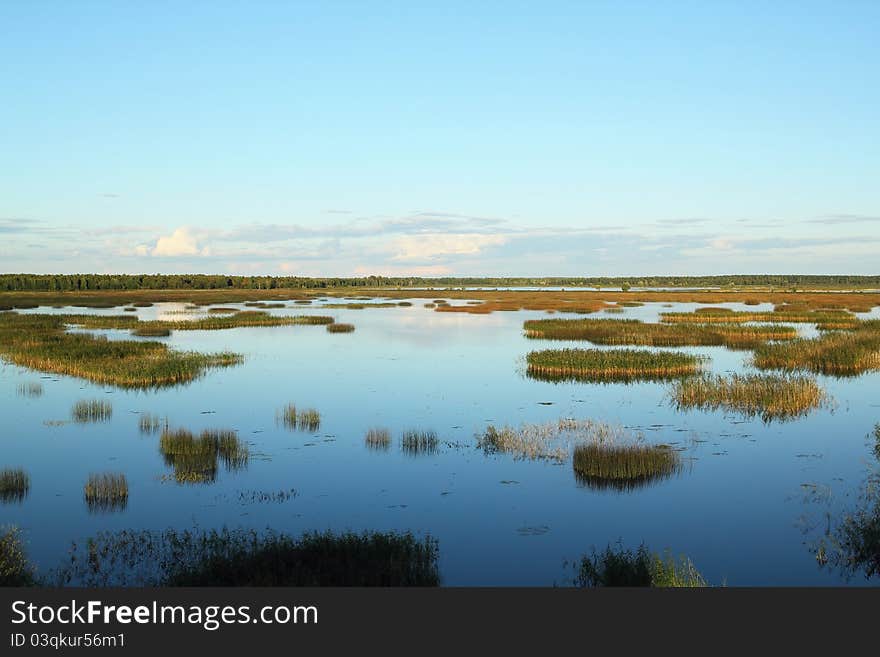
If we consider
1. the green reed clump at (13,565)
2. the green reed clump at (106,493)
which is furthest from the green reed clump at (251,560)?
the green reed clump at (106,493)

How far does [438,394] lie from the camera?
29.5 m

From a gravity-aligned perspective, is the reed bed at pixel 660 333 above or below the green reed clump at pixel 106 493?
above

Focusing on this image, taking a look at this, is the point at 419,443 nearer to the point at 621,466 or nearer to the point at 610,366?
the point at 621,466

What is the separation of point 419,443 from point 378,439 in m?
1.31

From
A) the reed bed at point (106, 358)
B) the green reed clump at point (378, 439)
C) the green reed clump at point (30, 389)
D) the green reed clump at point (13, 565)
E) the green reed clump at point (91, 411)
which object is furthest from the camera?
the reed bed at point (106, 358)

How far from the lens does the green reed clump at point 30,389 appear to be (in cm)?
2920

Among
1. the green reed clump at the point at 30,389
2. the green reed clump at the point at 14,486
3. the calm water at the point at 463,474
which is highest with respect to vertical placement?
the green reed clump at the point at 30,389

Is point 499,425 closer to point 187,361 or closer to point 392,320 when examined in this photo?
point 187,361

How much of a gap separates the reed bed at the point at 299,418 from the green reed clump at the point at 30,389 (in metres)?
11.0

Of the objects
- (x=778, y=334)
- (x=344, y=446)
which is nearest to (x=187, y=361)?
(x=344, y=446)

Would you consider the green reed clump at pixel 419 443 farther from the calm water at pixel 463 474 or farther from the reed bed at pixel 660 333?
the reed bed at pixel 660 333

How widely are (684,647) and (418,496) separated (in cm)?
813

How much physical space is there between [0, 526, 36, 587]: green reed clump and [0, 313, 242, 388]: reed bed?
19.8 metres

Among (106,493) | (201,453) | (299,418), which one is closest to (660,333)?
(299,418)
